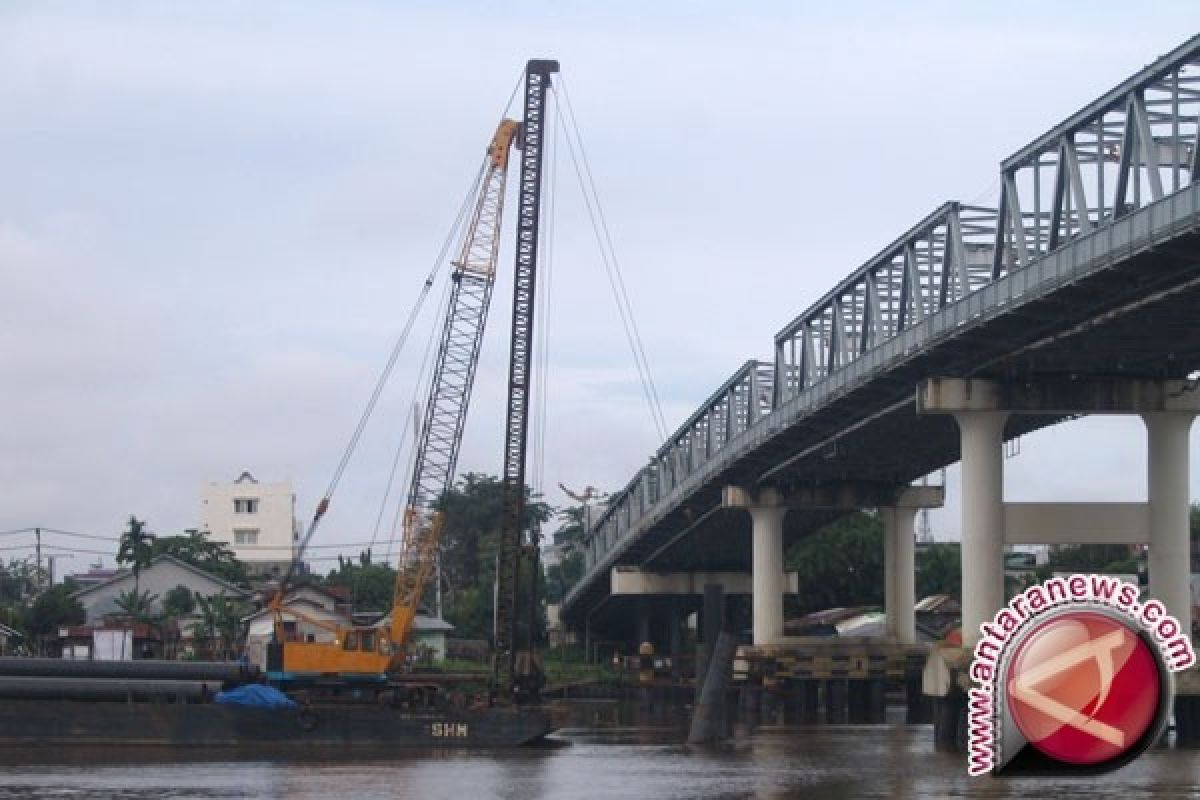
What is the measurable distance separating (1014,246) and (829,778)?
18.4 metres

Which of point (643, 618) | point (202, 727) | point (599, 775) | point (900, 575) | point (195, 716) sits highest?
point (900, 575)

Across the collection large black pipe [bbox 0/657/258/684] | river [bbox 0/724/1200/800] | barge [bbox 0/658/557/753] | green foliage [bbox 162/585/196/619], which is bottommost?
river [bbox 0/724/1200/800]

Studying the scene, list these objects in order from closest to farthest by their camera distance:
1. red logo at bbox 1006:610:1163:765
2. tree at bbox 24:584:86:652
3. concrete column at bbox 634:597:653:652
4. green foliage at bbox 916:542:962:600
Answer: red logo at bbox 1006:610:1163:765 → tree at bbox 24:584:86:652 → concrete column at bbox 634:597:653:652 → green foliage at bbox 916:542:962:600

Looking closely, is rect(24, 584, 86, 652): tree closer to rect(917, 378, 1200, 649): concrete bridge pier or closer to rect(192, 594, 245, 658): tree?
rect(192, 594, 245, 658): tree

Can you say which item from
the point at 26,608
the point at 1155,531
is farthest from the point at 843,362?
the point at 26,608

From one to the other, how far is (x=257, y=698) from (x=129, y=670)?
6909mm

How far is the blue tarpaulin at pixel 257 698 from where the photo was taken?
90562 millimetres

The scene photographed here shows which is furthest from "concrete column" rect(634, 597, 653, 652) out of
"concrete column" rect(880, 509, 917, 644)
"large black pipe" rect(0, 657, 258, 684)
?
"large black pipe" rect(0, 657, 258, 684)

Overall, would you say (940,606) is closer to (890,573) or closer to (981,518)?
(890,573)

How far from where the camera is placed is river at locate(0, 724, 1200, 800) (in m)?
63.4

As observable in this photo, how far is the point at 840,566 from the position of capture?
589 ft

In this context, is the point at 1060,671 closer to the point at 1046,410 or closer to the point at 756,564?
the point at 1046,410

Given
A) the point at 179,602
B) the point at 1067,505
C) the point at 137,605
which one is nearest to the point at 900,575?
the point at 1067,505

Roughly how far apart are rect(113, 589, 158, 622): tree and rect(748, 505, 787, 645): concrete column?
158ft
